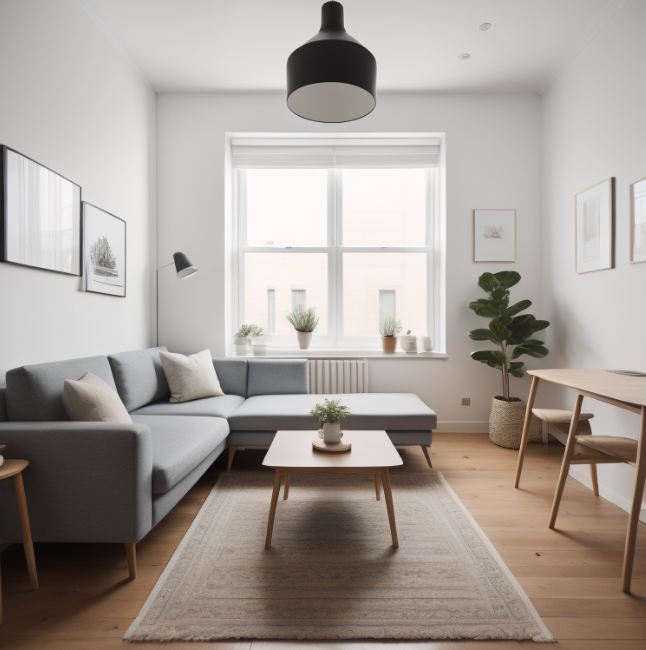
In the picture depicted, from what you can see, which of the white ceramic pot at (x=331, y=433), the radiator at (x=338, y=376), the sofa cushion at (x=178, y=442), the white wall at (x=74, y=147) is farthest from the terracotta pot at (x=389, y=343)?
the white wall at (x=74, y=147)

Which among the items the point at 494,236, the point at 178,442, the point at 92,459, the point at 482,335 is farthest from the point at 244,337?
the point at 494,236

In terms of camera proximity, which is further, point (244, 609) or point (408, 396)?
point (408, 396)

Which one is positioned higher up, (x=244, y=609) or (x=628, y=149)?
(x=628, y=149)

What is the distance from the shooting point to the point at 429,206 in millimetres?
4461

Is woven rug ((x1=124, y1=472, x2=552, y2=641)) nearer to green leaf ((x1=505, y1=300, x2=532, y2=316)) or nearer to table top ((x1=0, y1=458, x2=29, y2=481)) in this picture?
table top ((x1=0, y1=458, x2=29, y2=481))

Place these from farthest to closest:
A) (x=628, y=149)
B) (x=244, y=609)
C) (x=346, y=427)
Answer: (x=346, y=427) < (x=628, y=149) < (x=244, y=609)

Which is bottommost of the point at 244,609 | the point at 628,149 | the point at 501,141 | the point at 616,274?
the point at 244,609

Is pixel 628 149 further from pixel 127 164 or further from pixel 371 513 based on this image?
pixel 127 164

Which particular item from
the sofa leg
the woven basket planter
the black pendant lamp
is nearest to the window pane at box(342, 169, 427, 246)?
the woven basket planter

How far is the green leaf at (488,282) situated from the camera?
3.82m

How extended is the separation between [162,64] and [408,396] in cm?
354

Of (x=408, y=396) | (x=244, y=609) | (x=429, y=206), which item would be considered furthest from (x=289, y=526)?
(x=429, y=206)

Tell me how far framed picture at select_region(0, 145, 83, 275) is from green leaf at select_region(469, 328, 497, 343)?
3.15m

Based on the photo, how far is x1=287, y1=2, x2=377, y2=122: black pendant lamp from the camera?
1748mm
